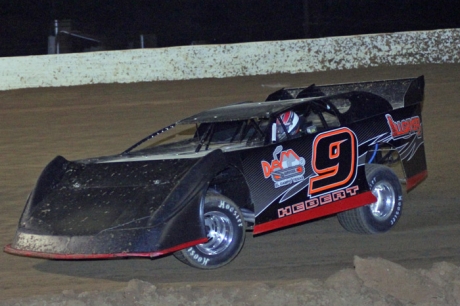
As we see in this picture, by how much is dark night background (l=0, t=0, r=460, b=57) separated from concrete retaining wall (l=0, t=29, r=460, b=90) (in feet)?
11.1

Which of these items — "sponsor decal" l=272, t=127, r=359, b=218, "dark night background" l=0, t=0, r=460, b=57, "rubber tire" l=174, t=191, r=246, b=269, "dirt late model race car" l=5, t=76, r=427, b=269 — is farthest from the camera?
"dark night background" l=0, t=0, r=460, b=57

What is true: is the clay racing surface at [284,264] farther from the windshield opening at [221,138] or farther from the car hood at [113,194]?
the windshield opening at [221,138]

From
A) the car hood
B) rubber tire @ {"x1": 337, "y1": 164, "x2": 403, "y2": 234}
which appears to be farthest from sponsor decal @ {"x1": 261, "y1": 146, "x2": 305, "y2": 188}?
rubber tire @ {"x1": 337, "y1": 164, "x2": 403, "y2": 234}

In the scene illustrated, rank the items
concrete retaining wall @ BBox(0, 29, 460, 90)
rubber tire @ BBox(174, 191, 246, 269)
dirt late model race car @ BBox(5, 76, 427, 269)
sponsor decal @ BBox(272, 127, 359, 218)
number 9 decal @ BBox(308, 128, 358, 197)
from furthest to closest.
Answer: concrete retaining wall @ BBox(0, 29, 460, 90)
number 9 decal @ BBox(308, 128, 358, 197)
sponsor decal @ BBox(272, 127, 359, 218)
rubber tire @ BBox(174, 191, 246, 269)
dirt late model race car @ BBox(5, 76, 427, 269)

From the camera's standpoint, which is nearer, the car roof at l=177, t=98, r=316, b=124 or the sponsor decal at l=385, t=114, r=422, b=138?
the car roof at l=177, t=98, r=316, b=124

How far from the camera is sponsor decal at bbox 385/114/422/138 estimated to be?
22.3 ft

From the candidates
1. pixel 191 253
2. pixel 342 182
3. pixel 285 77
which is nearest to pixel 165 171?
pixel 191 253

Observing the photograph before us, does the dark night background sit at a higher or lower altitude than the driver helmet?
higher

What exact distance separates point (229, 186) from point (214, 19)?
1767 cm

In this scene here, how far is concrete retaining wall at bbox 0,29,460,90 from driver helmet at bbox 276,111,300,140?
489 inches

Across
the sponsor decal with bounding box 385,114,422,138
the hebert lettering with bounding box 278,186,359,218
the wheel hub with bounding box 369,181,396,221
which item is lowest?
the wheel hub with bounding box 369,181,396,221

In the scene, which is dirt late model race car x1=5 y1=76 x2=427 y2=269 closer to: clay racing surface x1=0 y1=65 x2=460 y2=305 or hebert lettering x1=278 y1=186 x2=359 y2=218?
hebert lettering x1=278 y1=186 x2=359 y2=218

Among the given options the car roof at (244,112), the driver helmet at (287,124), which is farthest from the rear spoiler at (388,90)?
the driver helmet at (287,124)

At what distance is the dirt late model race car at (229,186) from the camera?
532 cm
